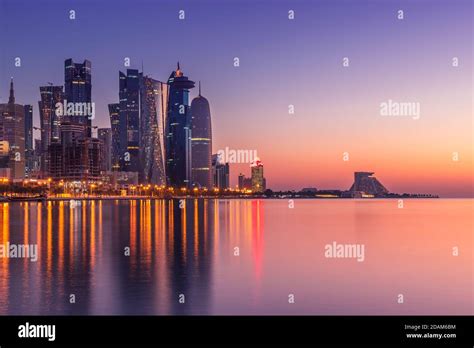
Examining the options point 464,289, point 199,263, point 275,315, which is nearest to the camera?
point 275,315

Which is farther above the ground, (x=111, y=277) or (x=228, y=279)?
(x=111, y=277)

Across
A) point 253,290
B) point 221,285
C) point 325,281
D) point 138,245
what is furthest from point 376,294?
point 138,245

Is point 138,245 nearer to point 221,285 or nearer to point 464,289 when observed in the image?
point 221,285

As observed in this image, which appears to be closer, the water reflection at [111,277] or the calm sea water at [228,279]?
the water reflection at [111,277]

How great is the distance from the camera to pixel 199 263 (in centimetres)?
3391

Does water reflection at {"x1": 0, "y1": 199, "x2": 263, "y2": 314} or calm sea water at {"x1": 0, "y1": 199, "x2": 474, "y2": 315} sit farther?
calm sea water at {"x1": 0, "y1": 199, "x2": 474, "y2": 315}

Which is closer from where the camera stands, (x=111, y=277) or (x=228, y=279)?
(x=111, y=277)
